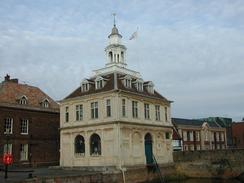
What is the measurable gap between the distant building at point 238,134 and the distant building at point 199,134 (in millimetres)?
3490

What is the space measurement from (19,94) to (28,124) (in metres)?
4.37

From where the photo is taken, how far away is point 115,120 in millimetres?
40000

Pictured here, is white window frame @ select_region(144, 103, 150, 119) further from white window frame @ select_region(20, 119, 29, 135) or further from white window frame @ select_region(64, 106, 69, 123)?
white window frame @ select_region(20, 119, 29, 135)

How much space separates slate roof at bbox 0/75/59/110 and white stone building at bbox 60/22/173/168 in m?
5.57

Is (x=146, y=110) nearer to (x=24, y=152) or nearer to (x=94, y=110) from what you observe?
(x=94, y=110)

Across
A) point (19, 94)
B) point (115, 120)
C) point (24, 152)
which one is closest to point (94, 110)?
point (115, 120)

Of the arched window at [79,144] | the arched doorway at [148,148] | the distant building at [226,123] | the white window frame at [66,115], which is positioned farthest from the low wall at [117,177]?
the distant building at [226,123]

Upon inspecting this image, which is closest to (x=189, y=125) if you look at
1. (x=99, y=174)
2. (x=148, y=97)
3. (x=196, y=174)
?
(x=196, y=174)

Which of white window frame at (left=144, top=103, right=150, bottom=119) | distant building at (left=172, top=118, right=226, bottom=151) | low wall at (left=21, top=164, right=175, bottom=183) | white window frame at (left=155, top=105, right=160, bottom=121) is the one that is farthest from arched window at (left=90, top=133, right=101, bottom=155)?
distant building at (left=172, top=118, right=226, bottom=151)

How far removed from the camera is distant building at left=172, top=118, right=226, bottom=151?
68831 millimetres

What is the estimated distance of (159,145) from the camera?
46562 mm

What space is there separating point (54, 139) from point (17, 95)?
8.19 m

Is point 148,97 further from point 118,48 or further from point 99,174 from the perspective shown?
point 99,174

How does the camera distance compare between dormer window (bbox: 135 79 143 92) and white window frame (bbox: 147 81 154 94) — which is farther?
white window frame (bbox: 147 81 154 94)
